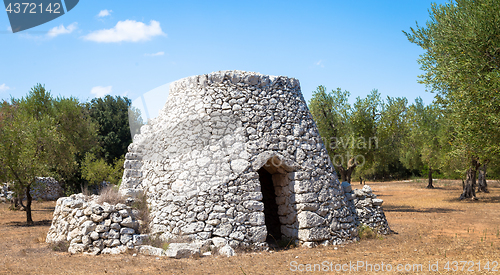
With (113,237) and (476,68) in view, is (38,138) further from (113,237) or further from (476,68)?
(476,68)

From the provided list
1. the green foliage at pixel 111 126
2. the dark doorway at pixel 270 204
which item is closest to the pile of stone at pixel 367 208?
the dark doorway at pixel 270 204

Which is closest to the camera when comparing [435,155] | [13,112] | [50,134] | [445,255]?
[445,255]

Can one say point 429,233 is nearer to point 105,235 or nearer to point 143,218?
point 143,218

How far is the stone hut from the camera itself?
339 inches

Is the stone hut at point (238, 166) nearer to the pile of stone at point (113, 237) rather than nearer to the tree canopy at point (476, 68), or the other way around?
the pile of stone at point (113, 237)

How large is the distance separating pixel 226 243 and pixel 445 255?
5.32 m

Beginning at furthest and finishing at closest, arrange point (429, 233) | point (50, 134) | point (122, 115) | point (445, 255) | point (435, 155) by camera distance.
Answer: point (122, 115) → point (435, 155) → point (50, 134) → point (429, 233) → point (445, 255)

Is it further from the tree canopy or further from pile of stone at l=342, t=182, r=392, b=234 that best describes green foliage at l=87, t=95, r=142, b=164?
the tree canopy

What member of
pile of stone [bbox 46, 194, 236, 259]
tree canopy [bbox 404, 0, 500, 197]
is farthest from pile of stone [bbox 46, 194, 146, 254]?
tree canopy [bbox 404, 0, 500, 197]

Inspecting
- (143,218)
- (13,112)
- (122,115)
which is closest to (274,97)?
(143,218)

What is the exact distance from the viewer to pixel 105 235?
8.27m

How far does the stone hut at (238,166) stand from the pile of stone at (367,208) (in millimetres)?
336

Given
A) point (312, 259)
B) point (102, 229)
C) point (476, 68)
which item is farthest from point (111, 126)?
point (476, 68)

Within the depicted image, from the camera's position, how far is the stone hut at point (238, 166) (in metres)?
8.60
